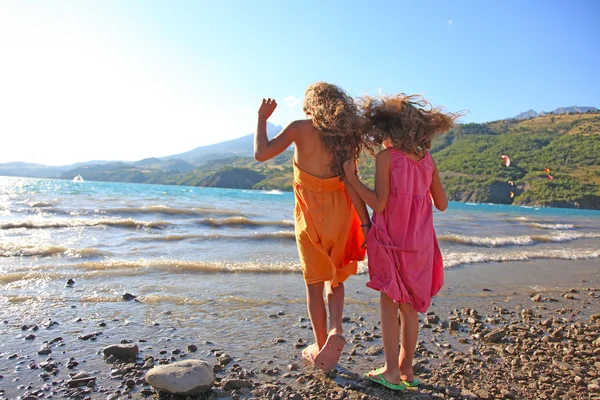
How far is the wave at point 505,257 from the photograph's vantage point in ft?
32.0

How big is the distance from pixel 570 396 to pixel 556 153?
118 m

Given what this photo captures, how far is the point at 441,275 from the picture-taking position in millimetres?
3268

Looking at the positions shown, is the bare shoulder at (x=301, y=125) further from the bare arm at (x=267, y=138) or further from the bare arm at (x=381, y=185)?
the bare arm at (x=381, y=185)

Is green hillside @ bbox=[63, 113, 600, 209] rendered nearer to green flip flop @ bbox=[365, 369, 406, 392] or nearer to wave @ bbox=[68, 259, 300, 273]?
wave @ bbox=[68, 259, 300, 273]

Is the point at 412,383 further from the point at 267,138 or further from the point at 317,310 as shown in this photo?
the point at 267,138

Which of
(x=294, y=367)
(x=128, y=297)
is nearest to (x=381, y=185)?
(x=294, y=367)

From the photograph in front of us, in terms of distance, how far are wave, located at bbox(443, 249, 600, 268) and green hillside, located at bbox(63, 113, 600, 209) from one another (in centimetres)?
5710

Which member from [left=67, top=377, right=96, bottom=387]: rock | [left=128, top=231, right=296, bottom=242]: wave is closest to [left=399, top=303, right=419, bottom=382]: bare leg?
[left=67, top=377, right=96, bottom=387]: rock

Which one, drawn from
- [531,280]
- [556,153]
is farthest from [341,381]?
[556,153]

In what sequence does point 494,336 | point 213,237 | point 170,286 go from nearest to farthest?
point 494,336, point 170,286, point 213,237

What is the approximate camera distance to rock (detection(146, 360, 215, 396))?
2.85m

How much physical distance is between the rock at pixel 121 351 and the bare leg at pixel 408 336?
240 cm

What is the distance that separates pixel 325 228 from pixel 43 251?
25.7 ft

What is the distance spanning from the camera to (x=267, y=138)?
3.45 metres
